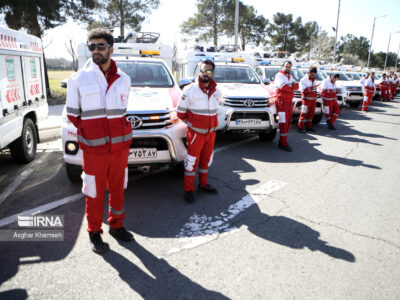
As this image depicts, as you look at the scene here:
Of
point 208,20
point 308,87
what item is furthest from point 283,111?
point 208,20

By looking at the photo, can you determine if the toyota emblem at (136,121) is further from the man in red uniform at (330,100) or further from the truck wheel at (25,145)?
the man in red uniform at (330,100)

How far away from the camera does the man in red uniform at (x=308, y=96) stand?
8.75 m

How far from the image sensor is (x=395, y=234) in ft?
11.7

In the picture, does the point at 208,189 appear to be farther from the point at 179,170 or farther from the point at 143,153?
the point at 143,153

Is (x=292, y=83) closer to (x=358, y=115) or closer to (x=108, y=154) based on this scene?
(x=108, y=154)

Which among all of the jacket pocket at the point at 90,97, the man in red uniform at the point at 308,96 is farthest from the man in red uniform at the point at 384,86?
the jacket pocket at the point at 90,97

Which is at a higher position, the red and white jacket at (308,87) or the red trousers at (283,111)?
the red and white jacket at (308,87)

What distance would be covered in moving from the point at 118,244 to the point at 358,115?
13.2 meters

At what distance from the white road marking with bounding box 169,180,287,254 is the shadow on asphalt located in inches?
10.5

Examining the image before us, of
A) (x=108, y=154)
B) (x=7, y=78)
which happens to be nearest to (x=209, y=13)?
(x=7, y=78)

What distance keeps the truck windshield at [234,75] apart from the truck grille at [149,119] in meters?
4.18

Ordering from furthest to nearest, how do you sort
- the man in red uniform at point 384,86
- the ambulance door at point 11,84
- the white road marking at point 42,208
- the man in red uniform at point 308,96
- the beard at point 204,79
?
the man in red uniform at point 384,86 < the man in red uniform at point 308,96 < the ambulance door at point 11,84 < the beard at point 204,79 < the white road marking at point 42,208

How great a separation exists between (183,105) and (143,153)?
0.82 m

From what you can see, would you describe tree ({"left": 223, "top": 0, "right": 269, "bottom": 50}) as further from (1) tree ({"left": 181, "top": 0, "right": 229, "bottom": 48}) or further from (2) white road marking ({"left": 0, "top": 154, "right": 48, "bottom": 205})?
(2) white road marking ({"left": 0, "top": 154, "right": 48, "bottom": 205})
